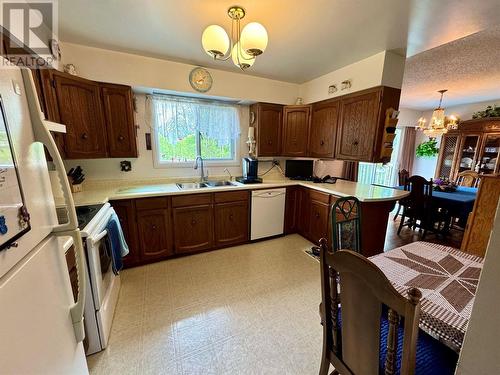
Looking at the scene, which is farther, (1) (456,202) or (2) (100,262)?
(1) (456,202)

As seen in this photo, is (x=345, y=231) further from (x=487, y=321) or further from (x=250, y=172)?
(x=250, y=172)

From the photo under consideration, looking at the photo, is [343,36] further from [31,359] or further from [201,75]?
[31,359]

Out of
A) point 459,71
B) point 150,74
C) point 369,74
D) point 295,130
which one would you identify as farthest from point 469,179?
point 150,74

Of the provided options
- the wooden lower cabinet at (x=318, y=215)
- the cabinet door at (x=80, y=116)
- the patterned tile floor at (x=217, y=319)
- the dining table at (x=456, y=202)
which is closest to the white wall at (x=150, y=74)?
the cabinet door at (x=80, y=116)

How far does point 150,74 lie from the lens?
2.49 m

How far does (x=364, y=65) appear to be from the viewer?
2.48 m

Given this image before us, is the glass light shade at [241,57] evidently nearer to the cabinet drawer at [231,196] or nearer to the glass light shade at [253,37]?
the glass light shade at [253,37]

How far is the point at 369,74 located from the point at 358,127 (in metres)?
0.60

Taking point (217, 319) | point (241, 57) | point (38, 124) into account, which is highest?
point (241, 57)

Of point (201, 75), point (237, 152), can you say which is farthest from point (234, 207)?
point (201, 75)

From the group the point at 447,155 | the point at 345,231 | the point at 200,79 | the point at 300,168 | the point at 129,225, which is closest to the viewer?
the point at 345,231

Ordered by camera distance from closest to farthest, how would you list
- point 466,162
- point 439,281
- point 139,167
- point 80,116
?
1. point 439,281
2. point 80,116
3. point 139,167
4. point 466,162

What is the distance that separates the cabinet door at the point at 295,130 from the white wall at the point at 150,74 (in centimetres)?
44

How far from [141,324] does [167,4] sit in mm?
2492
